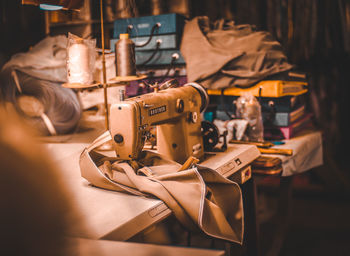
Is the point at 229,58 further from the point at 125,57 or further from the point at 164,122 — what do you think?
the point at 164,122

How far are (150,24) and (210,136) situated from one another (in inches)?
33.7

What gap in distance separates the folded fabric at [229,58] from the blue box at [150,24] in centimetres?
7

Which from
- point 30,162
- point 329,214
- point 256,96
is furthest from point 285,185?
point 30,162

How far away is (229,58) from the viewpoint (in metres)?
2.23

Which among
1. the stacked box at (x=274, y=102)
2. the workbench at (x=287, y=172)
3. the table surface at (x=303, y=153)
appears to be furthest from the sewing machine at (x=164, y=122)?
the stacked box at (x=274, y=102)

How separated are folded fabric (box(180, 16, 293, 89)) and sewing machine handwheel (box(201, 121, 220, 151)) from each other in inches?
21.4

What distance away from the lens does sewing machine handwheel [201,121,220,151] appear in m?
1.74

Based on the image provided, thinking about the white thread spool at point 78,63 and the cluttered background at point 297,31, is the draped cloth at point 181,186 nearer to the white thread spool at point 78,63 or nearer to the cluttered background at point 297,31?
the white thread spool at point 78,63

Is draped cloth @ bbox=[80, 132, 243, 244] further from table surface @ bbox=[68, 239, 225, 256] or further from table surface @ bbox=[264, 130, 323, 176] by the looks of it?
table surface @ bbox=[264, 130, 323, 176]

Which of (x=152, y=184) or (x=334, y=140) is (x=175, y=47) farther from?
(x=334, y=140)

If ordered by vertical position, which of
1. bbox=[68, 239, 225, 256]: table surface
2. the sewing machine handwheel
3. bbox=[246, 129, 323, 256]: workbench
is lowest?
bbox=[246, 129, 323, 256]: workbench

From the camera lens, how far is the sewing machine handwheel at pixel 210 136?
1.74m

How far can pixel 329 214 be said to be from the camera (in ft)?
11.7

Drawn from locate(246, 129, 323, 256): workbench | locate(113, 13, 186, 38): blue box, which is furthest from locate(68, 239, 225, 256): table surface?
locate(113, 13, 186, 38): blue box
